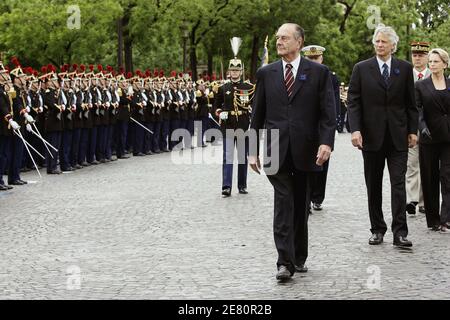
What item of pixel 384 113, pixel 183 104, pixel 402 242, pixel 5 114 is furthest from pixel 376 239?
pixel 183 104

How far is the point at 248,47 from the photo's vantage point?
178 feet

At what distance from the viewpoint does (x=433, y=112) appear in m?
11.9

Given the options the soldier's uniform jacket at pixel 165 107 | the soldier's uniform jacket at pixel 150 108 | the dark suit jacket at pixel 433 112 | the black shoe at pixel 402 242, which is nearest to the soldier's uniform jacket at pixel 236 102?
the dark suit jacket at pixel 433 112

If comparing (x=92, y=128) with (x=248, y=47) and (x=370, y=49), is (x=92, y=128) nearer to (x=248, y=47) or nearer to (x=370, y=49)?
(x=248, y=47)

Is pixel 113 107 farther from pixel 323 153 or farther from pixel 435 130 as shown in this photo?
pixel 323 153

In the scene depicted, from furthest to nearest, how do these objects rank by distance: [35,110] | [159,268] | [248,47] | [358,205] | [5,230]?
[248,47]
[35,110]
[358,205]
[5,230]
[159,268]

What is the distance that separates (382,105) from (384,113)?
3.4 inches

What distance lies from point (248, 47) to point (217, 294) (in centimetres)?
4715

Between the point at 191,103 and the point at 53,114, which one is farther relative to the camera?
the point at 191,103

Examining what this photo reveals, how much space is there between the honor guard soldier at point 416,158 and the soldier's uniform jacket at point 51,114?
9.93 meters

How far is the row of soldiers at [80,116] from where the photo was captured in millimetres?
18609

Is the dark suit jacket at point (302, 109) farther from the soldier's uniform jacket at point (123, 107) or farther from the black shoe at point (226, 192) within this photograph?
the soldier's uniform jacket at point (123, 107)

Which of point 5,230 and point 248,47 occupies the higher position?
point 248,47

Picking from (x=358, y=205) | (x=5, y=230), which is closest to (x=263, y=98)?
(x=5, y=230)
